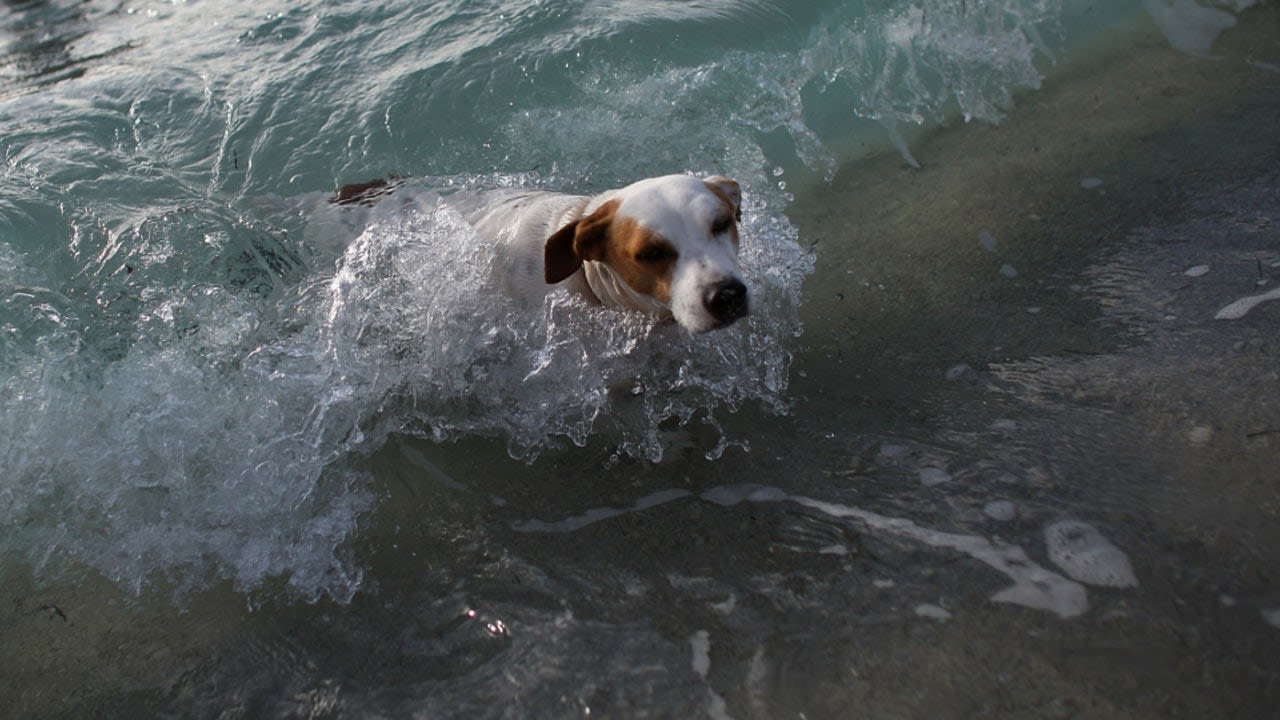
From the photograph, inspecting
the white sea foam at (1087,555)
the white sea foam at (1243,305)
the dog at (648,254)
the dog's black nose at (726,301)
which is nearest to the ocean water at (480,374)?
the white sea foam at (1087,555)

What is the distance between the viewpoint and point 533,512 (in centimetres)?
307

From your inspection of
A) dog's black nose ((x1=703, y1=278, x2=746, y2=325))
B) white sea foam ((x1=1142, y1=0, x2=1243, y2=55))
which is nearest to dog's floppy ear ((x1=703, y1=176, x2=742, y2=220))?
dog's black nose ((x1=703, y1=278, x2=746, y2=325))

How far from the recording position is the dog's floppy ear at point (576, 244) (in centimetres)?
329

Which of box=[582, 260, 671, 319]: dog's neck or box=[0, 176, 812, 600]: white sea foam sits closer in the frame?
box=[0, 176, 812, 600]: white sea foam

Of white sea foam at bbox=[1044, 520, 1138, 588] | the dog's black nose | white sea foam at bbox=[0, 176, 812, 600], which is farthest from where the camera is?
white sea foam at bbox=[0, 176, 812, 600]

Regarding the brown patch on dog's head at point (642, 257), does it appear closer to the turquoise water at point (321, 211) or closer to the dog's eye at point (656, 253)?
the dog's eye at point (656, 253)

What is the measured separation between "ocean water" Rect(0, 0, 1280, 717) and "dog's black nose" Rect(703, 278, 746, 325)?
51 centimetres

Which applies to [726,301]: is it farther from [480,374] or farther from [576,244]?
[480,374]

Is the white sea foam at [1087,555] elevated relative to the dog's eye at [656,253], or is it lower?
lower

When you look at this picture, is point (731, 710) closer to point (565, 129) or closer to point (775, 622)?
point (775, 622)

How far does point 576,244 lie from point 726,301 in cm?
68

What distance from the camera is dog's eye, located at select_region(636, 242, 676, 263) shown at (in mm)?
3131

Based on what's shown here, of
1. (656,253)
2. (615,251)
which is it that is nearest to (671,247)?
(656,253)

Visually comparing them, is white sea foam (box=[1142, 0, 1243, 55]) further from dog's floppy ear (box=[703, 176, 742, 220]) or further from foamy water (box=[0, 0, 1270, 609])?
dog's floppy ear (box=[703, 176, 742, 220])
